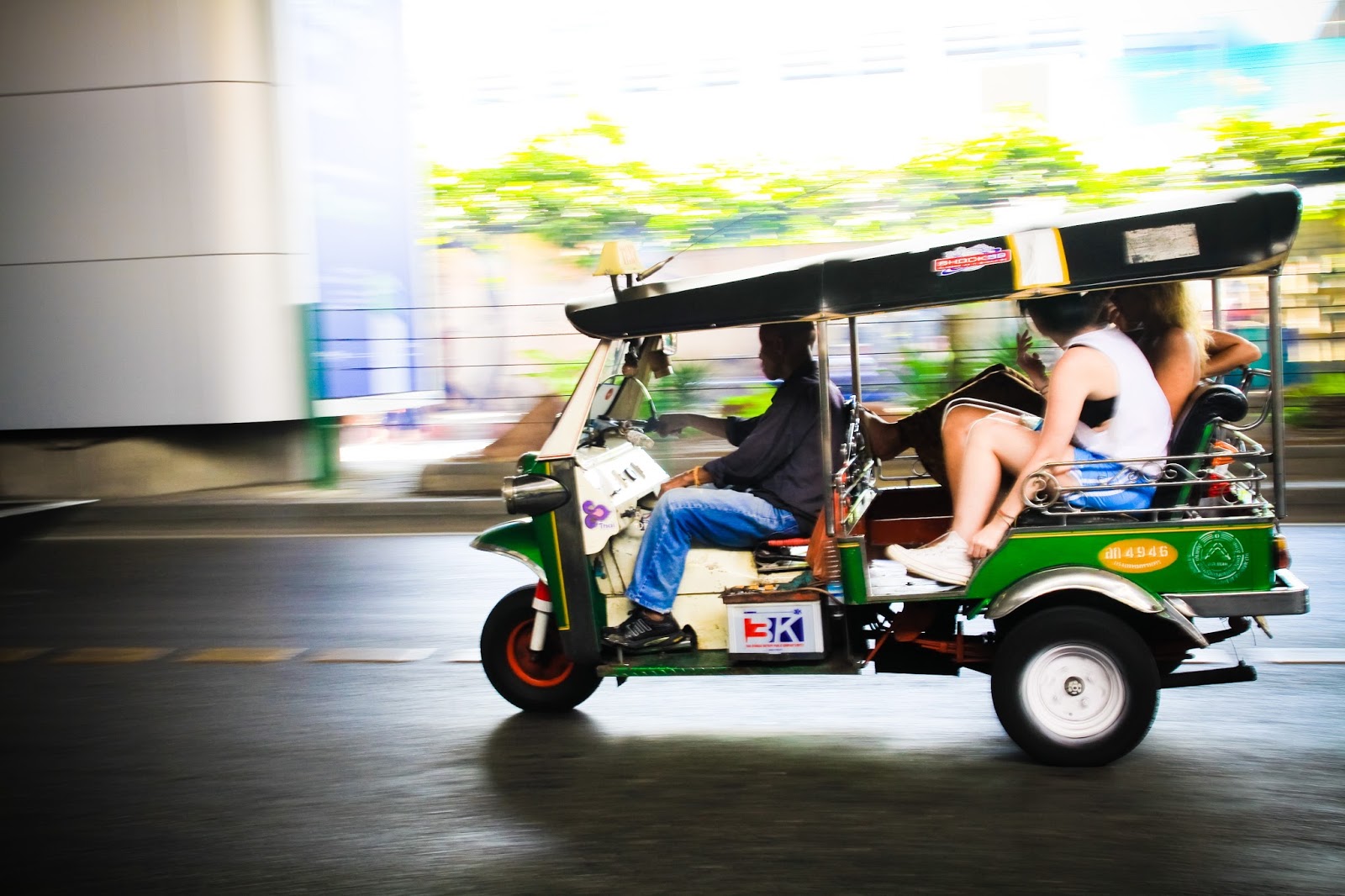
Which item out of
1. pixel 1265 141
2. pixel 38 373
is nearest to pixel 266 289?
pixel 38 373

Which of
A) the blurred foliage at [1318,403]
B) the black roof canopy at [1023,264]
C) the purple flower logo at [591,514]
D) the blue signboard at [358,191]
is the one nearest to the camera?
the black roof canopy at [1023,264]

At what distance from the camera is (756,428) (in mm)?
5309

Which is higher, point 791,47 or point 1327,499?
point 791,47

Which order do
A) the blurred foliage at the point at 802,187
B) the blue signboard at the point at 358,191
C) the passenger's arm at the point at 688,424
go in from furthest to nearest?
the blue signboard at the point at 358,191
the blurred foliage at the point at 802,187
the passenger's arm at the point at 688,424

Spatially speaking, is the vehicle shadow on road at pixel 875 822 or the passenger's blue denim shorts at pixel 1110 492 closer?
the vehicle shadow on road at pixel 875 822

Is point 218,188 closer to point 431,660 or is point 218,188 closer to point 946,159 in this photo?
point 946,159

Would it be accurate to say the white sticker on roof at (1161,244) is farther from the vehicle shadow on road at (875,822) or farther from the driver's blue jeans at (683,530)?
the vehicle shadow on road at (875,822)

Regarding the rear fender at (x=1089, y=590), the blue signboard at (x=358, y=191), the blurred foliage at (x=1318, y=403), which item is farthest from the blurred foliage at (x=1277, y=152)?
the rear fender at (x=1089, y=590)

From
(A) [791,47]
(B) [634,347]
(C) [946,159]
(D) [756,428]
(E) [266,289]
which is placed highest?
(A) [791,47]

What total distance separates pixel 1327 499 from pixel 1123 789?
269 inches

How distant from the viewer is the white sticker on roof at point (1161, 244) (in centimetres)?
433

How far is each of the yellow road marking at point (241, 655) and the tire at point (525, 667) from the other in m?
1.87

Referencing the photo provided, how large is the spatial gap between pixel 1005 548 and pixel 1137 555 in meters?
0.48

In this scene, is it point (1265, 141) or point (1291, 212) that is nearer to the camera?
point (1291, 212)
